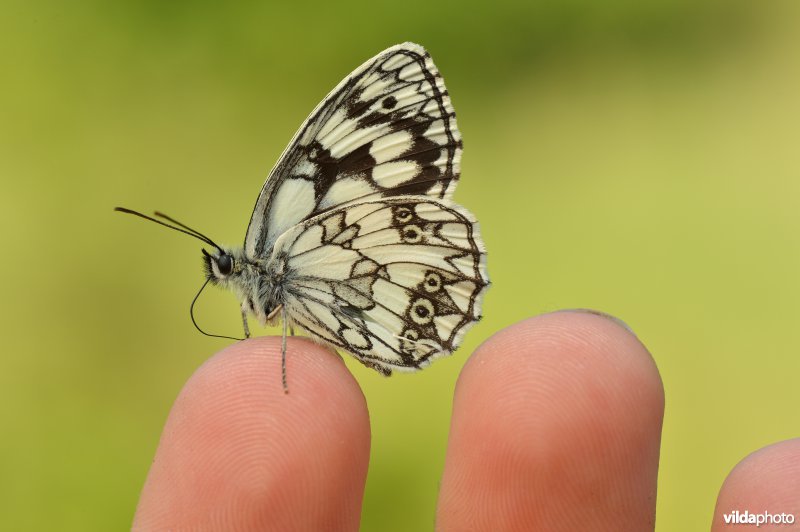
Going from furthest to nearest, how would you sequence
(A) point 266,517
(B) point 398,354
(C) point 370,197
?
(C) point 370,197, (B) point 398,354, (A) point 266,517

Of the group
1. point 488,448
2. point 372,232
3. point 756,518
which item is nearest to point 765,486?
point 756,518

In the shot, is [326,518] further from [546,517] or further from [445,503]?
[546,517]

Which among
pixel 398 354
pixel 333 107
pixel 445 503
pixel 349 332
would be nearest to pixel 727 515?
pixel 445 503

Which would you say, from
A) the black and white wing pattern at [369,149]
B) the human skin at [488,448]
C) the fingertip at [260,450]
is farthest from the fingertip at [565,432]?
the black and white wing pattern at [369,149]

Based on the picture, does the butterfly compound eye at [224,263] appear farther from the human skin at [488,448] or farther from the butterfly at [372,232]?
the human skin at [488,448]

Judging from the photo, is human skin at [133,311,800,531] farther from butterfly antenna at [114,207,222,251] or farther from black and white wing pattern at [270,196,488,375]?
butterfly antenna at [114,207,222,251]

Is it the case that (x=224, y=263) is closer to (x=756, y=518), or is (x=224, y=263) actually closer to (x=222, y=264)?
(x=222, y=264)
